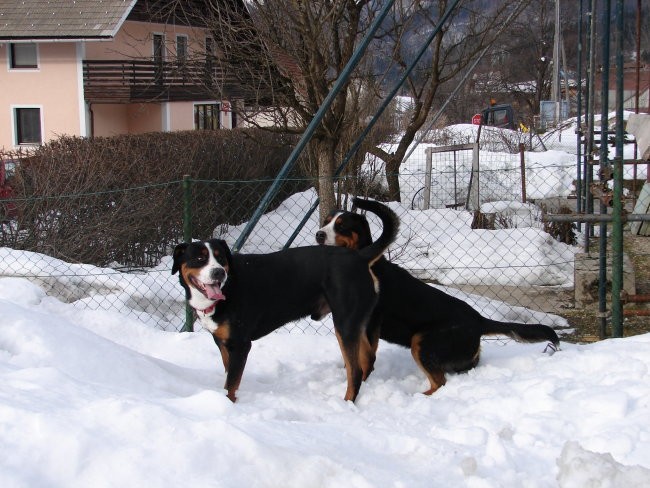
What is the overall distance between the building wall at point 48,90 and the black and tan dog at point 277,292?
26.9 meters

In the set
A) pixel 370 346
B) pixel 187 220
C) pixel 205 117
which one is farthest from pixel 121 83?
pixel 370 346

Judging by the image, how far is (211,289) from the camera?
4691mm

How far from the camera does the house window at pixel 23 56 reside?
3139cm

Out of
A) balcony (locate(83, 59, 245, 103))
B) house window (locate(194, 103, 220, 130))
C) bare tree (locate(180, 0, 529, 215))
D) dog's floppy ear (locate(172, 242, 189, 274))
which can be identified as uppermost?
balcony (locate(83, 59, 245, 103))

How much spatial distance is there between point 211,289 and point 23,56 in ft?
98.1

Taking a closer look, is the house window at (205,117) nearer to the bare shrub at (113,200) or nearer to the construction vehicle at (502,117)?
the construction vehicle at (502,117)

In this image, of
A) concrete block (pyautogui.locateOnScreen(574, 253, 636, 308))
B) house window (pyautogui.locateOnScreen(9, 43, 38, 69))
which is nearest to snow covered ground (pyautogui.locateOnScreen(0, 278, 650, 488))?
concrete block (pyautogui.locateOnScreen(574, 253, 636, 308))

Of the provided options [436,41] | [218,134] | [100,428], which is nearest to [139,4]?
[218,134]

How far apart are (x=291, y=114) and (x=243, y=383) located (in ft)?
Answer: 20.4

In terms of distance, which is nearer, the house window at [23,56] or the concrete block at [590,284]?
the concrete block at [590,284]

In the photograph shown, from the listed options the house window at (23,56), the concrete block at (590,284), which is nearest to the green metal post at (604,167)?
the concrete block at (590,284)

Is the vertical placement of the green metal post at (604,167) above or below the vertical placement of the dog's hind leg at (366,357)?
above

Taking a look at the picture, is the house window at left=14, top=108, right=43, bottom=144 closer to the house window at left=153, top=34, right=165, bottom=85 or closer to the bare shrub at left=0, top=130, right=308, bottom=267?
the house window at left=153, top=34, right=165, bottom=85

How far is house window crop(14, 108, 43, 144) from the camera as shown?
3175 centimetres
